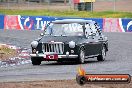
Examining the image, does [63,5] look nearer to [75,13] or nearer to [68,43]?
[75,13]

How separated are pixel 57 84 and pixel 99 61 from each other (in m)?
9.13

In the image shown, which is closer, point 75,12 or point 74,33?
point 74,33

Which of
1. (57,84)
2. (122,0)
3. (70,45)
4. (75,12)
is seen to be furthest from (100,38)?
(122,0)

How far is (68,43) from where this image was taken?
20172 millimetres

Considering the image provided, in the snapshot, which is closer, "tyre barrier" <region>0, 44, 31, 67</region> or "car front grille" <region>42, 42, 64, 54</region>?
"car front grille" <region>42, 42, 64, 54</region>

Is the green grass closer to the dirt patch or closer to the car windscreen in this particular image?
the car windscreen

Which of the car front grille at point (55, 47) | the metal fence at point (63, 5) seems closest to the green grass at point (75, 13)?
the metal fence at point (63, 5)

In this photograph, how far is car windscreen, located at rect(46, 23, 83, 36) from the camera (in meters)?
21.1

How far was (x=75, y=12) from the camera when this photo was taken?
216 ft

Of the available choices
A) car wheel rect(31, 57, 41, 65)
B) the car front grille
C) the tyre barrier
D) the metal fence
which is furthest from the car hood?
the metal fence

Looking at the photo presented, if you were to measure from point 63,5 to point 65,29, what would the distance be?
56367mm

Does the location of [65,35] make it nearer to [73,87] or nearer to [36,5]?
[73,87]

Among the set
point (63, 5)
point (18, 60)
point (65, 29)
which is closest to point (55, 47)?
point (65, 29)

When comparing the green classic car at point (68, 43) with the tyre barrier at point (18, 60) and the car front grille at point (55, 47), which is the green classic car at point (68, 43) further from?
the tyre barrier at point (18, 60)
